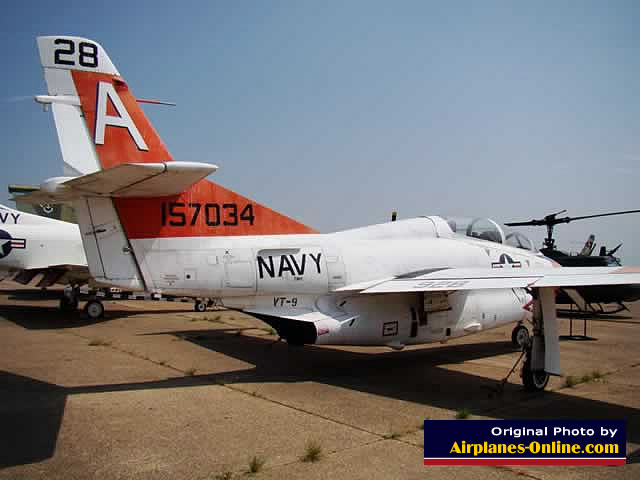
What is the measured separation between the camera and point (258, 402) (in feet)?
21.3

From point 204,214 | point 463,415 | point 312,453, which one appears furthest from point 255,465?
point 204,214

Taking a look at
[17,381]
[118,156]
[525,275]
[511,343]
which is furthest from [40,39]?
[511,343]

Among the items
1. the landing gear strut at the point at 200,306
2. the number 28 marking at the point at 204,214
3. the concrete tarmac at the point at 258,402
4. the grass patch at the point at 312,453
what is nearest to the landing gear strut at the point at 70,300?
the landing gear strut at the point at 200,306

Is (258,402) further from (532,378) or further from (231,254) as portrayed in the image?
(532,378)

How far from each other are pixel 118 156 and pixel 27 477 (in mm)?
4661

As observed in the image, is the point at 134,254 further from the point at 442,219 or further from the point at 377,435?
the point at 442,219

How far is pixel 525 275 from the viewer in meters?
7.38

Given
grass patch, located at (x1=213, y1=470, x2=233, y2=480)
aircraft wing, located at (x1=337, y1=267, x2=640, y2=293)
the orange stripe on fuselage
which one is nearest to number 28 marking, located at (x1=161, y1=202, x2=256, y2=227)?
the orange stripe on fuselage

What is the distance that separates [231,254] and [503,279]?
403 cm

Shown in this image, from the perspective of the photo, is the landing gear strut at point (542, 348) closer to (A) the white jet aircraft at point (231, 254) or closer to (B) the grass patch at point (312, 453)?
(A) the white jet aircraft at point (231, 254)

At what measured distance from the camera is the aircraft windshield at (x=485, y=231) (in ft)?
33.5

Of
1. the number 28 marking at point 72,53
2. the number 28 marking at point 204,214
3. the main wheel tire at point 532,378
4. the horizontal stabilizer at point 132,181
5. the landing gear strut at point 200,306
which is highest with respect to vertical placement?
the number 28 marking at point 72,53

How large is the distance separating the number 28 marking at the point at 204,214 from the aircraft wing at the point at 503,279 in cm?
198

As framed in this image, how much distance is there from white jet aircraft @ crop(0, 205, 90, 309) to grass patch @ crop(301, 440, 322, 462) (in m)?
14.1
